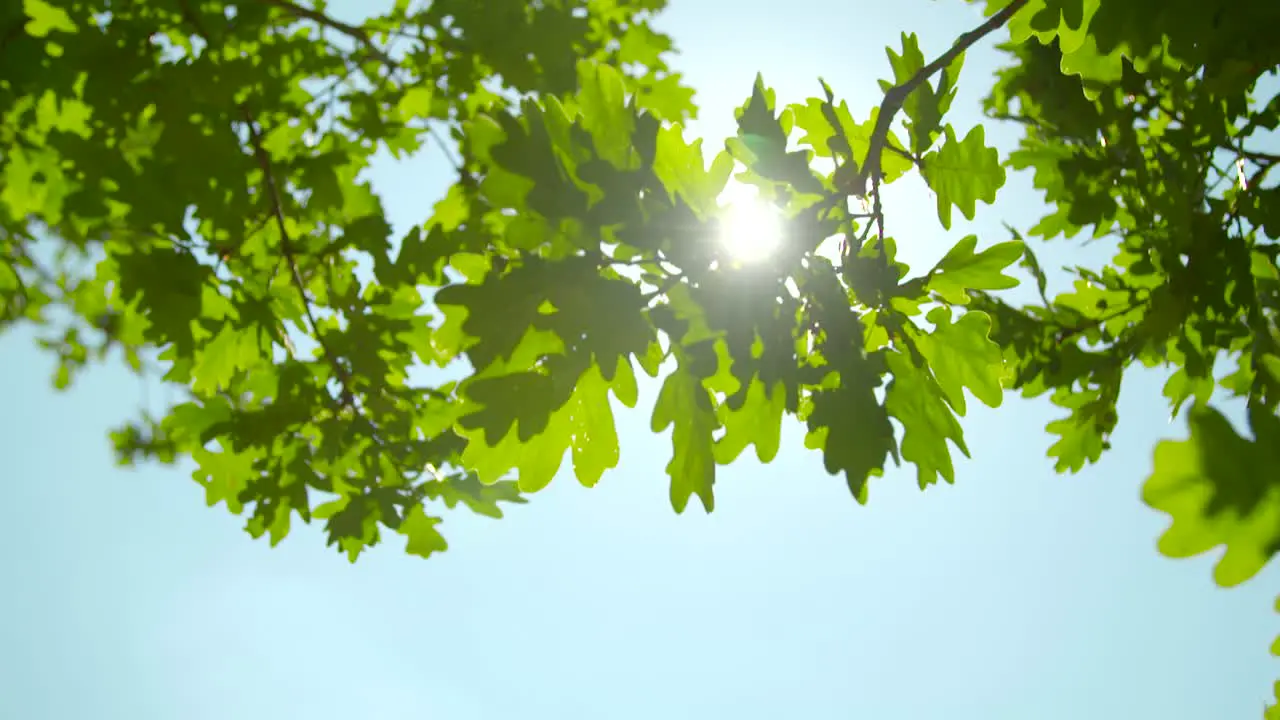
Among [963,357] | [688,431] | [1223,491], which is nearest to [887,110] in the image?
[963,357]

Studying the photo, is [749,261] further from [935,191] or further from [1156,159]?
[1156,159]

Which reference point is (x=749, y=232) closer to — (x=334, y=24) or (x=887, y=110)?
(x=887, y=110)

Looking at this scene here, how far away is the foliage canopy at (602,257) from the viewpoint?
60.2 inches

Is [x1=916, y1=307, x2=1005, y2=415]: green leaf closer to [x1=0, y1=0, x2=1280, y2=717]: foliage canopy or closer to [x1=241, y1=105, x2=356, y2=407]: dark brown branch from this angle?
[x1=0, y1=0, x2=1280, y2=717]: foliage canopy

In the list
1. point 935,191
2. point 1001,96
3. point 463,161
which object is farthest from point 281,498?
point 1001,96

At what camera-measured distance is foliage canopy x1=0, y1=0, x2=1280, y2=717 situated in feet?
5.02

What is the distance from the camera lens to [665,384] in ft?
5.51

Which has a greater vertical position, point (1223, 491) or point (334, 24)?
point (334, 24)

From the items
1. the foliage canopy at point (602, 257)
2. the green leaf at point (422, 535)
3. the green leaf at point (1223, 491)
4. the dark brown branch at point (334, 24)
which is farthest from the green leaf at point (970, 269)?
the dark brown branch at point (334, 24)

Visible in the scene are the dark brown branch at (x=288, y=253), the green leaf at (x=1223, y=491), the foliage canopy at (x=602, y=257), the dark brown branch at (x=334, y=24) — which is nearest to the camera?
the green leaf at (x=1223, y=491)

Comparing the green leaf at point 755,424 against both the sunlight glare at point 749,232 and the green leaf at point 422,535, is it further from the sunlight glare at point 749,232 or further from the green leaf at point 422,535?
the green leaf at point 422,535

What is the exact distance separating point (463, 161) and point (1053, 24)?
3450 mm

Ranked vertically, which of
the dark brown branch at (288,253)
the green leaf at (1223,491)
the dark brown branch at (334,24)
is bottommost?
the green leaf at (1223,491)

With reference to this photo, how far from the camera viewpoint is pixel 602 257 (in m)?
1.54
